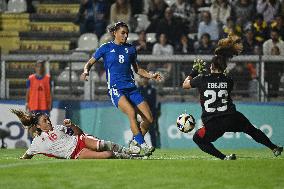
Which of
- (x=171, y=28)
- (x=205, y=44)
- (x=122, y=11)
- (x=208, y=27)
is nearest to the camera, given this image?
(x=205, y=44)

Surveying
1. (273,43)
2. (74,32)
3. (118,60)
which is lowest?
(118,60)

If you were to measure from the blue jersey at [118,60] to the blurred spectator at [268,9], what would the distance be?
8.48 metres

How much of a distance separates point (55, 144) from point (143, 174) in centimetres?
291

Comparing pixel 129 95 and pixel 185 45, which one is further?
pixel 185 45

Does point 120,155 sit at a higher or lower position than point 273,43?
lower

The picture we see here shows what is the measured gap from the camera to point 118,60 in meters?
17.7

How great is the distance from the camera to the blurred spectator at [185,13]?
25.8m

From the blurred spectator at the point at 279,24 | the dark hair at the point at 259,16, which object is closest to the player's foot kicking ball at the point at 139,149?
the blurred spectator at the point at 279,24

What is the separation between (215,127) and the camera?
15664 mm

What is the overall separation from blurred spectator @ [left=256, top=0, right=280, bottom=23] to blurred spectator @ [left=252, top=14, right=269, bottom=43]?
1021 millimetres

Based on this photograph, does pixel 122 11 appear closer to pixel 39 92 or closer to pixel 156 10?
pixel 156 10

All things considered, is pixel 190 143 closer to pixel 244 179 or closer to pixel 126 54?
pixel 126 54

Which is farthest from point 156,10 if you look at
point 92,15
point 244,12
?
point 244,12

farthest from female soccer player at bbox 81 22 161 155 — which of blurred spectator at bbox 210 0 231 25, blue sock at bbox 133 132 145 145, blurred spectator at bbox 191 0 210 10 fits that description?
blurred spectator at bbox 191 0 210 10
